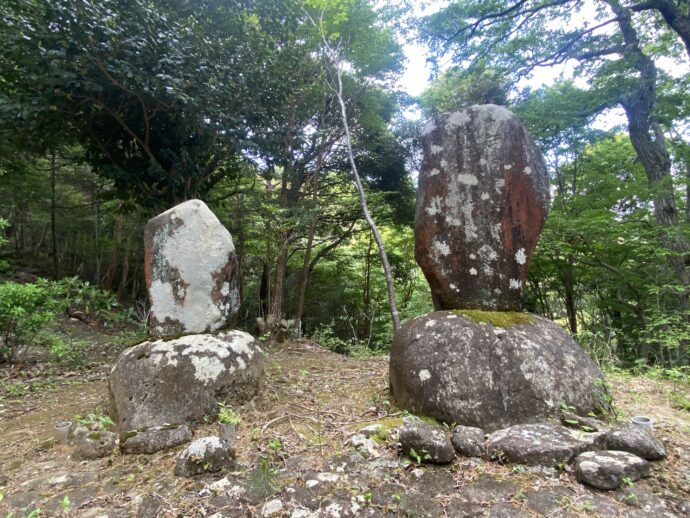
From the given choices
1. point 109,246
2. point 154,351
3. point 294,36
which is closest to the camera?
point 154,351

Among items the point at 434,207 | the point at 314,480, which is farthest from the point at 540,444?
the point at 434,207

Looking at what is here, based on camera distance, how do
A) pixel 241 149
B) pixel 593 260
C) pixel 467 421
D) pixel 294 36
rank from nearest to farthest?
pixel 467 421, pixel 241 149, pixel 294 36, pixel 593 260

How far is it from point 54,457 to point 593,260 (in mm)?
10803

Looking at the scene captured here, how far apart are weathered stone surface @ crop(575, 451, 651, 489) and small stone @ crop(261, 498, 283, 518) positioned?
1922 millimetres

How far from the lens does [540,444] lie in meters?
2.59

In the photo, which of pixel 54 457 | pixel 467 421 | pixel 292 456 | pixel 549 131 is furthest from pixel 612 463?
pixel 549 131

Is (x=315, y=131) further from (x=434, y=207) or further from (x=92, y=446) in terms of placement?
(x=92, y=446)

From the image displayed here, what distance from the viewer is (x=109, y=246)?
43.7 feet

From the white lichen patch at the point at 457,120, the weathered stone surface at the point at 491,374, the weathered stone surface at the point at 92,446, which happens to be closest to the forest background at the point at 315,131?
the weathered stone surface at the point at 491,374

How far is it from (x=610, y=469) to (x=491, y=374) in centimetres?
100

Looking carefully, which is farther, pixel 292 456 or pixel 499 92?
pixel 499 92

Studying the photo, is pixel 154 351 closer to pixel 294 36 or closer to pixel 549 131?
pixel 294 36

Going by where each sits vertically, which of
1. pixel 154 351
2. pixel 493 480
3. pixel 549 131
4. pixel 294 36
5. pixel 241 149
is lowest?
pixel 493 480

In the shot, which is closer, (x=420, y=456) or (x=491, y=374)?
(x=420, y=456)
